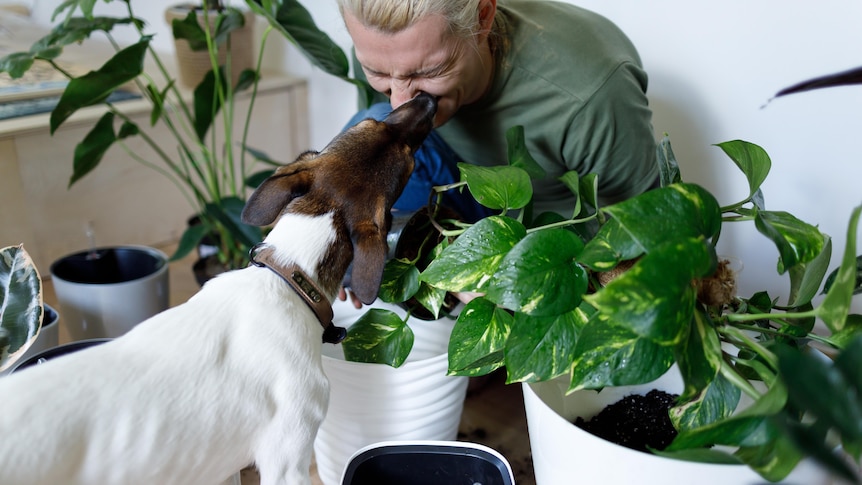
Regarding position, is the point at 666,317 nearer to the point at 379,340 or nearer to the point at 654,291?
the point at 654,291

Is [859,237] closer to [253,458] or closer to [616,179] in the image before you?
[616,179]

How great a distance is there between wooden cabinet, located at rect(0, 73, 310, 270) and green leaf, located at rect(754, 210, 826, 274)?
4.61 feet

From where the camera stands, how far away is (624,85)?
3.94 ft

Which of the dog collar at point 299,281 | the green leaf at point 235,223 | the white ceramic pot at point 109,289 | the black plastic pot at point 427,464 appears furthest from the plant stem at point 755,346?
the white ceramic pot at point 109,289

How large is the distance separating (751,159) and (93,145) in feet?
4.14

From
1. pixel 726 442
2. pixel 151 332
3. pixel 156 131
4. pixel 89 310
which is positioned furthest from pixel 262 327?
pixel 156 131

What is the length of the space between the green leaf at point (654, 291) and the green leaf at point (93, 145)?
1.23 m

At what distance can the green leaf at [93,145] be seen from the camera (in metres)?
1.43

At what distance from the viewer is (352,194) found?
3.17 feet

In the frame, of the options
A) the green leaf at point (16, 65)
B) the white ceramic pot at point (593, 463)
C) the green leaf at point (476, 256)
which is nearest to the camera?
the white ceramic pot at point (593, 463)

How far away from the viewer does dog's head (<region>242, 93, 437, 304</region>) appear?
2.98ft

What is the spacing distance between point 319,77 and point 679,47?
114cm

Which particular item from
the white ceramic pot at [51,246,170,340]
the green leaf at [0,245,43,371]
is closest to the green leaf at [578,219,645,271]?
the green leaf at [0,245,43,371]

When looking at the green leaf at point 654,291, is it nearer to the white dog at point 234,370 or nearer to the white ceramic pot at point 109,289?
the white dog at point 234,370
